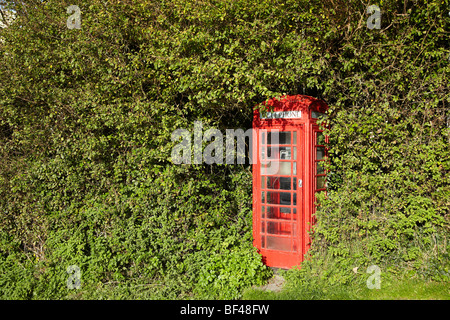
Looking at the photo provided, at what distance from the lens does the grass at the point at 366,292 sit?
14.2 feet

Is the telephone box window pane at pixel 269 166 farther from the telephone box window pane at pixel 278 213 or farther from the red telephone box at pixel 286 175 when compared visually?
the telephone box window pane at pixel 278 213

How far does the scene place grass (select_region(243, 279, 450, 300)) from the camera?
14.2ft

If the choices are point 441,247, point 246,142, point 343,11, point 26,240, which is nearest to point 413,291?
point 441,247

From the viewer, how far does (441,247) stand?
15.8 ft

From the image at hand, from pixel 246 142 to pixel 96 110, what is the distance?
2.72m

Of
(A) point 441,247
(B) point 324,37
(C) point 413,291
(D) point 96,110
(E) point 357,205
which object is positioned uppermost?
(B) point 324,37

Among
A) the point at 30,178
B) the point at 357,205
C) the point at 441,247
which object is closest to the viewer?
the point at 441,247

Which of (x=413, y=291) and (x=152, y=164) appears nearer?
(x=413, y=291)

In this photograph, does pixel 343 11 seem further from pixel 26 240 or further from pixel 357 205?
pixel 26 240

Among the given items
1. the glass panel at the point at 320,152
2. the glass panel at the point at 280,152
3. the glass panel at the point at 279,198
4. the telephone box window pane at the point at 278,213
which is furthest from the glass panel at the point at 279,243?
the glass panel at the point at 320,152

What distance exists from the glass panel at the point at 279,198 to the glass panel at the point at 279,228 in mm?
322

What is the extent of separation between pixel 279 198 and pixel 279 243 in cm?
70

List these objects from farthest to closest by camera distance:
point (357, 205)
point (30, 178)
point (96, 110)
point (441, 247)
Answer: point (30, 178) → point (96, 110) → point (357, 205) → point (441, 247)
